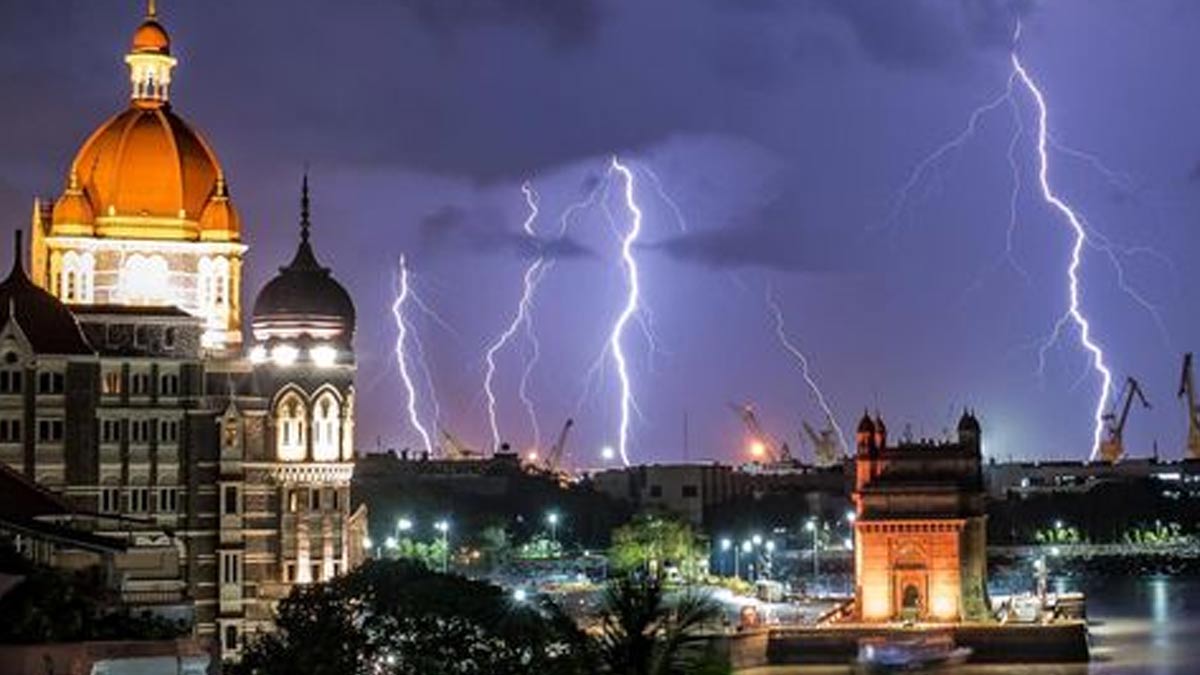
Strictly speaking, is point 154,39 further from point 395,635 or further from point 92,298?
point 395,635

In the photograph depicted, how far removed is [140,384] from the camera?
60.8 m

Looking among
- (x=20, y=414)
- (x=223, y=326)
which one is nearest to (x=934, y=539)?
(x=223, y=326)

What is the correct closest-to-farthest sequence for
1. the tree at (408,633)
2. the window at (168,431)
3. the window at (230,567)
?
the tree at (408,633) < the window at (168,431) < the window at (230,567)

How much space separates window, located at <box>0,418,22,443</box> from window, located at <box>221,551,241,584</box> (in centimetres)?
641

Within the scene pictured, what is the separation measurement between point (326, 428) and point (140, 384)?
6388 millimetres

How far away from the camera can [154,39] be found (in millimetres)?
69812

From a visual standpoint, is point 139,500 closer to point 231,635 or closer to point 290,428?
point 231,635

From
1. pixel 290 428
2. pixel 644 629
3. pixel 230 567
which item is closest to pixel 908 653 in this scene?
pixel 290 428

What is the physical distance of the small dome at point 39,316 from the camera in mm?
58906

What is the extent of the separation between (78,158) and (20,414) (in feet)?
37.3

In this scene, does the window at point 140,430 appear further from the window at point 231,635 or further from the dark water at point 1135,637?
the dark water at point 1135,637

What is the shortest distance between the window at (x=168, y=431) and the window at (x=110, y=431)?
4.32ft

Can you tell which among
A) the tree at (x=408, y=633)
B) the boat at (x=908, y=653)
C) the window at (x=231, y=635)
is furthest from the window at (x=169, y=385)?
the boat at (x=908, y=653)

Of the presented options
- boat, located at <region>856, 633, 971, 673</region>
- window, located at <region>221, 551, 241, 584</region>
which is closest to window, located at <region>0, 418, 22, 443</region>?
window, located at <region>221, 551, 241, 584</region>
